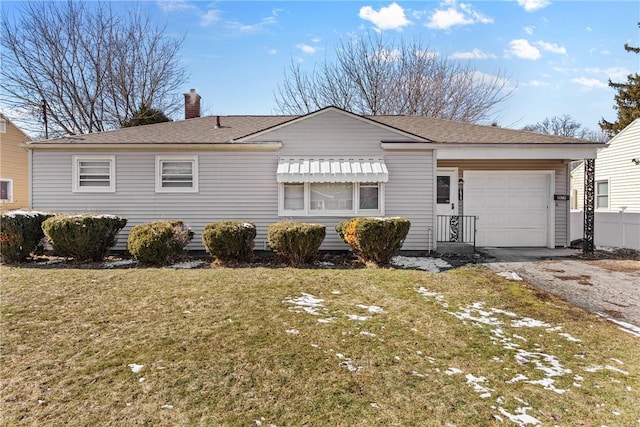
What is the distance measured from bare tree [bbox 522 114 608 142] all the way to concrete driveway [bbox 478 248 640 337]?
4174 cm

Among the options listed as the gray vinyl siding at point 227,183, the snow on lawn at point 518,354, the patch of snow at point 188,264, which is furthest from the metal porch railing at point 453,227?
the patch of snow at point 188,264

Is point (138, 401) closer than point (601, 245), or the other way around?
point (138, 401)

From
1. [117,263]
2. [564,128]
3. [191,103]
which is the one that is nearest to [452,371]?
[117,263]

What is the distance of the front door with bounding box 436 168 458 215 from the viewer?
1156 centimetres

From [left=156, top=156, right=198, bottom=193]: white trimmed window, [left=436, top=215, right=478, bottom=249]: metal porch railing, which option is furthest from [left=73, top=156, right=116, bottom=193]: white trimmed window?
[left=436, top=215, right=478, bottom=249]: metal porch railing

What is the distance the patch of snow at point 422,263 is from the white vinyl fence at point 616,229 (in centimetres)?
804

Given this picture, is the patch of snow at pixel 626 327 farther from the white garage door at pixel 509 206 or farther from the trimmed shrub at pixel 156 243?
the trimmed shrub at pixel 156 243

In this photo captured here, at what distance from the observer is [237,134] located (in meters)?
11.5

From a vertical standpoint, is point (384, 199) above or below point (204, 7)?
below

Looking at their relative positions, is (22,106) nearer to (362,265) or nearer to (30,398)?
(362,265)

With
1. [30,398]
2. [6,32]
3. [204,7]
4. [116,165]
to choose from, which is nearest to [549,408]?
[30,398]

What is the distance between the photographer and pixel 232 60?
42.9ft

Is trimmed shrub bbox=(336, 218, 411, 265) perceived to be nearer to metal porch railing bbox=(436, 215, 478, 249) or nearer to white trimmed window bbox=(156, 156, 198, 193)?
metal porch railing bbox=(436, 215, 478, 249)

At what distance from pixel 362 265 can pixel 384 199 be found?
2563 mm
